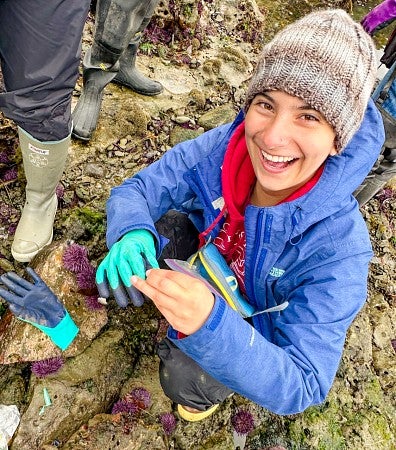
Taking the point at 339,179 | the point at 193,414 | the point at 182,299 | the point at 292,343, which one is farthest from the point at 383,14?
the point at 193,414

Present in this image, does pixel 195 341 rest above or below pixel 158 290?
below

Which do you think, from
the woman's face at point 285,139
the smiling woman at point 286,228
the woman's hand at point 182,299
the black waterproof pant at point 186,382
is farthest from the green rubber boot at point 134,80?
the woman's hand at point 182,299

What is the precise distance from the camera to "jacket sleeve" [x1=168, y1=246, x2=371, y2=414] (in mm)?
2607

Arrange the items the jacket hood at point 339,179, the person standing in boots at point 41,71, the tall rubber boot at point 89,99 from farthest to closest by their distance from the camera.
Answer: the tall rubber boot at point 89,99
the person standing in boots at point 41,71
the jacket hood at point 339,179

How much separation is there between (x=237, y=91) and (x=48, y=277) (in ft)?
14.6

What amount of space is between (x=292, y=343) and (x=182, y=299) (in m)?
0.87

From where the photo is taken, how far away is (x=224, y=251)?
3.79 m

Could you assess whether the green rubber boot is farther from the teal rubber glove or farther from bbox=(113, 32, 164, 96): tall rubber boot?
the teal rubber glove

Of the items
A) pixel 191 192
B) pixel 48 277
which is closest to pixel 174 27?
pixel 191 192

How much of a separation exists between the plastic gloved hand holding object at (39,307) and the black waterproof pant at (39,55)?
47.6 inches

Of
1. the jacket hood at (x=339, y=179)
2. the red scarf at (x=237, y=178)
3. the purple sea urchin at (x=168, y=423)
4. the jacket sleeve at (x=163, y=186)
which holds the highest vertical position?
the jacket hood at (x=339, y=179)

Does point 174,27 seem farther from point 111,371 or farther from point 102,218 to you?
point 111,371

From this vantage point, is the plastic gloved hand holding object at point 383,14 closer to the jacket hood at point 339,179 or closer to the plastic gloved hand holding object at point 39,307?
the jacket hood at point 339,179

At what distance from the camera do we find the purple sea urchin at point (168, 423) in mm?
3891
